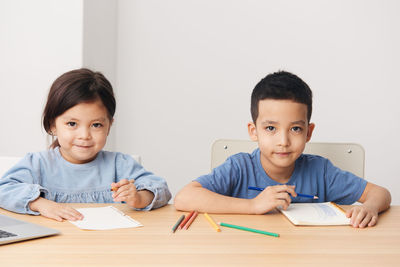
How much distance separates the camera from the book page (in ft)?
3.50

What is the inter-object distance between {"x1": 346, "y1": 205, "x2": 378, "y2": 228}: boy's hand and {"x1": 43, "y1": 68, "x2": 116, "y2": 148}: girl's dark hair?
845mm

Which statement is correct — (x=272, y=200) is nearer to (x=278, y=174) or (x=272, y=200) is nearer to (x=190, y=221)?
(x=190, y=221)

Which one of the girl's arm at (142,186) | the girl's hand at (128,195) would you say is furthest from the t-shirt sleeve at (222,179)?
the girl's hand at (128,195)

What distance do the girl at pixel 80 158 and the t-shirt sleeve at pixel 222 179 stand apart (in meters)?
0.13

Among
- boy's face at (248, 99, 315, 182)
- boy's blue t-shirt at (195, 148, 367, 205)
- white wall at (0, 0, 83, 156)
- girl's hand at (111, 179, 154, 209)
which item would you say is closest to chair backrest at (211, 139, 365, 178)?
boy's blue t-shirt at (195, 148, 367, 205)

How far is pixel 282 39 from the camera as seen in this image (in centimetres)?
303

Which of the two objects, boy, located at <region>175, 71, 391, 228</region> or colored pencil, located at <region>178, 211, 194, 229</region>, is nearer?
colored pencil, located at <region>178, 211, 194, 229</region>

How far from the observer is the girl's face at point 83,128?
146 centimetres

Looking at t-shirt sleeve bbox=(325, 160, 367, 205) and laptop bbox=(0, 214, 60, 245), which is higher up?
laptop bbox=(0, 214, 60, 245)

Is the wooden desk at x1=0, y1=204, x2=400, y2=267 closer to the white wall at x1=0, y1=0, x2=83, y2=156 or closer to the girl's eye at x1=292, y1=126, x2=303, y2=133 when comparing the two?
the girl's eye at x1=292, y1=126, x2=303, y2=133

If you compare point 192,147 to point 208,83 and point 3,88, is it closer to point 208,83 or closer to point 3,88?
point 208,83

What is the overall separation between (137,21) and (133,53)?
215 millimetres

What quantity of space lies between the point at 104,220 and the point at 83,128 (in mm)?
429

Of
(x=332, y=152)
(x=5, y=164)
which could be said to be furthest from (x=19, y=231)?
(x=332, y=152)
